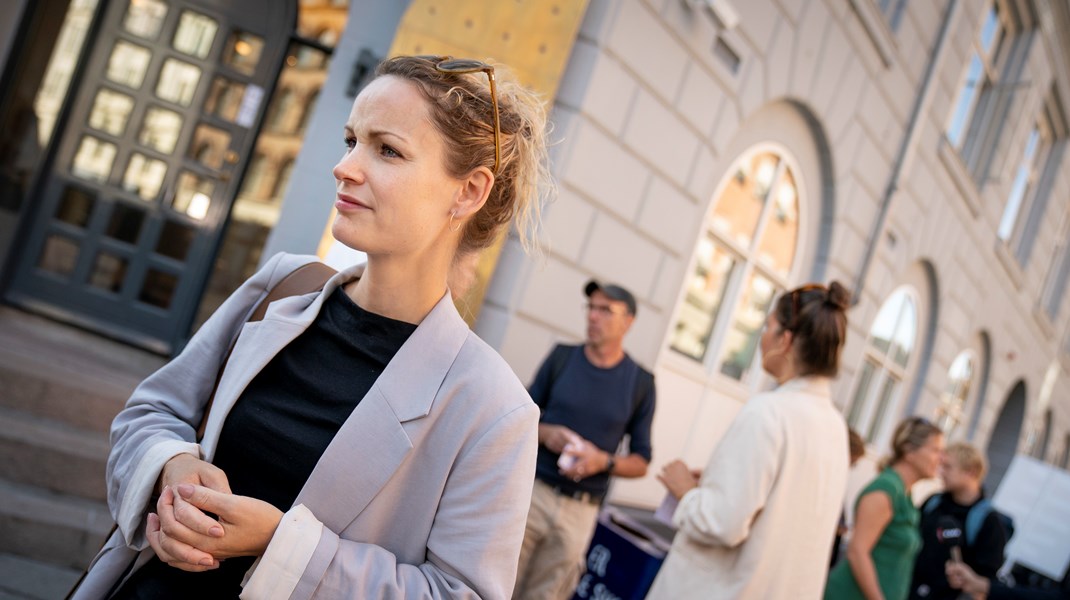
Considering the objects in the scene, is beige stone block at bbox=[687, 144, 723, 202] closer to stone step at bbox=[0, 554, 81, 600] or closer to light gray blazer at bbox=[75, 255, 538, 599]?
stone step at bbox=[0, 554, 81, 600]

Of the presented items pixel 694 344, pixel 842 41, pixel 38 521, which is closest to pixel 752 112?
pixel 842 41

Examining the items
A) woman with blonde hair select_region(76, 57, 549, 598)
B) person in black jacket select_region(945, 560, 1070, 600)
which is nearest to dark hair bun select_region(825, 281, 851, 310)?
woman with blonde hair select_region(76, 57, 549, 598)

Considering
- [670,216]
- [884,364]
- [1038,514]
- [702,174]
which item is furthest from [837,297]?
[1038,514]

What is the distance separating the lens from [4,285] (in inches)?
200

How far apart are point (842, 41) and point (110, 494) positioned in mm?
6840

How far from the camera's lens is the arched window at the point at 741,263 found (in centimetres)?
624

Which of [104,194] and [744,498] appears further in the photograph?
[104,194]

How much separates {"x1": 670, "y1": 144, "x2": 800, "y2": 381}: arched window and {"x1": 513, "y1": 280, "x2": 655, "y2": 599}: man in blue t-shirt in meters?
2.45

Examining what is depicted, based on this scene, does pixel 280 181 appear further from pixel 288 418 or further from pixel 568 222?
pixel 288 418

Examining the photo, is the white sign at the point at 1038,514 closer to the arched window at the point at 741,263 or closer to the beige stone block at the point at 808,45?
the arched window at the point at 741,263

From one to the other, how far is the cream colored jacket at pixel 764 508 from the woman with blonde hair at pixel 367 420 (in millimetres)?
1246

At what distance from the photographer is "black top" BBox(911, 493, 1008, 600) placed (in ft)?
14.3

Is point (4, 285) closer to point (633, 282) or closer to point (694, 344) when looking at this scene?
point (633, 282)

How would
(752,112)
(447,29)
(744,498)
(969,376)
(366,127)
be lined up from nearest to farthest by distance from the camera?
(366,127), (744,498), (447,29), (752,112), (969,376)
